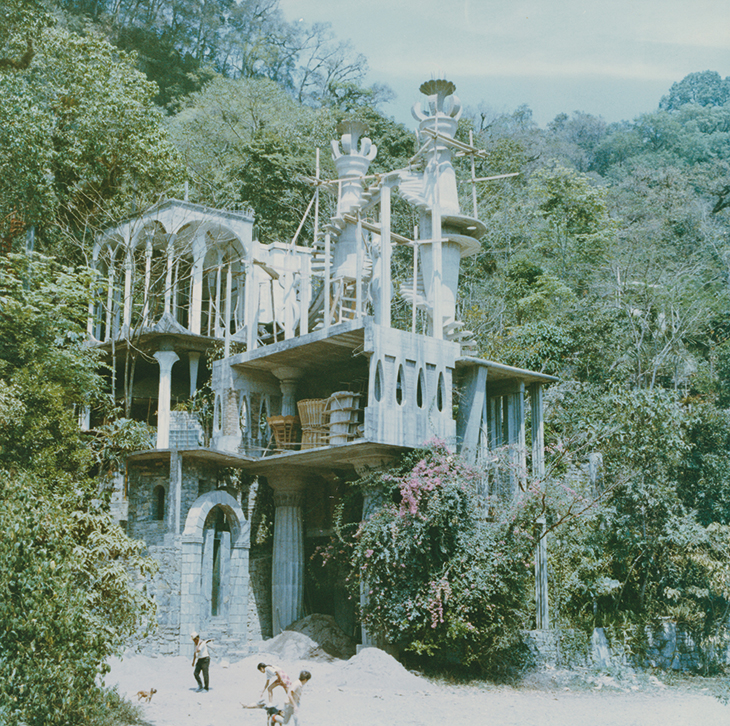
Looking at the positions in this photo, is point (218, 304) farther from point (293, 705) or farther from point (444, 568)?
Answer: point (293, 705)

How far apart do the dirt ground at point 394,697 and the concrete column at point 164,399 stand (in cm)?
606

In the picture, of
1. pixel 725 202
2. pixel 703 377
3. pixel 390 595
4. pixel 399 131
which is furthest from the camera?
pixel 725 202

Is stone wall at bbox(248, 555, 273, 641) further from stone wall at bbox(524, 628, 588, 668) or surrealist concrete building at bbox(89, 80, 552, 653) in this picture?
stone wall at bbox(524, 628, 588, 668)

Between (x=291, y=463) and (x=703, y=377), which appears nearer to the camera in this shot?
(x=291, y=463)

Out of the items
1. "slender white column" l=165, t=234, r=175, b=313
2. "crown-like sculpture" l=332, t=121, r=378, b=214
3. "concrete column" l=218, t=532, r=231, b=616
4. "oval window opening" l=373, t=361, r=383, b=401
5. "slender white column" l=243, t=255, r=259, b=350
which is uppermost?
"crown-like sculpture" l=332, t=121, r=378, b=214

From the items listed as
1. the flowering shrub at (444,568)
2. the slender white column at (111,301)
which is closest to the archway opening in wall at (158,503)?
the flowering shrub at (444,568)

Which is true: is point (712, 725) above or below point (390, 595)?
below

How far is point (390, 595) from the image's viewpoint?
17.8 m

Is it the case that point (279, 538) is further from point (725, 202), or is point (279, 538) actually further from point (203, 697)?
point (725, 202)

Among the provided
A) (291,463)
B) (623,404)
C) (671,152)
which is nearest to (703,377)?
(623,404)

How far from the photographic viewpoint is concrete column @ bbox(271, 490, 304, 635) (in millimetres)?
20875

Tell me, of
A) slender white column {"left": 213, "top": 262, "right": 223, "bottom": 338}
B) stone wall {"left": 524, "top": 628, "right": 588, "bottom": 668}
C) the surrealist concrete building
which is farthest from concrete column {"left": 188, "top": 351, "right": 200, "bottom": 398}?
stone wall {"left": 524, "top": 628, "right": 588, "bottom": 668}

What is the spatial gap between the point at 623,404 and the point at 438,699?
337 inches

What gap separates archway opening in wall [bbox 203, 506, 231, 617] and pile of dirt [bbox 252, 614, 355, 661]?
58.6 inches
